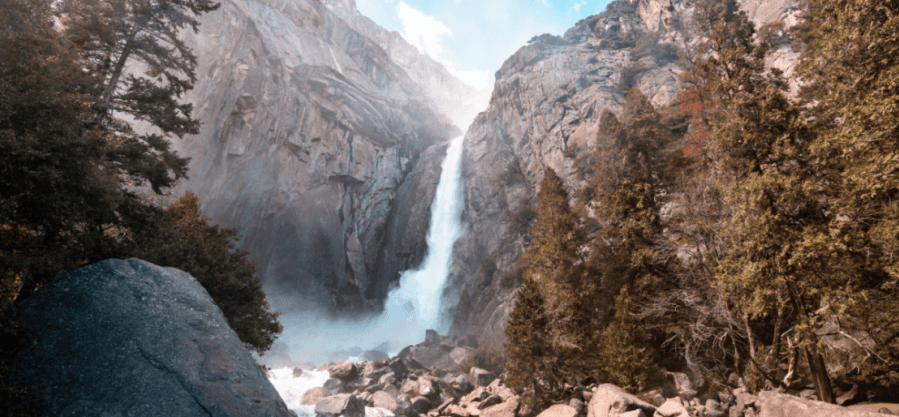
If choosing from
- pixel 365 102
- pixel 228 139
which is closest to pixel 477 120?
pixel 365 102

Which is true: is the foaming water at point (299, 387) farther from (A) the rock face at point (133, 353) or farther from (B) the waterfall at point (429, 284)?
(B) the waterfall at point (429, 284)

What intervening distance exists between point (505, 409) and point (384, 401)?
30.0 ft

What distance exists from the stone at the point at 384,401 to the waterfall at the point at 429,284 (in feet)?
72.6

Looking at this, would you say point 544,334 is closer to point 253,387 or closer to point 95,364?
point 253,387

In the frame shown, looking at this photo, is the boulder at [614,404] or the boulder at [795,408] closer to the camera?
the boulder at [795,408]

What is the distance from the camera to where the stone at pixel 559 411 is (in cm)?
1120

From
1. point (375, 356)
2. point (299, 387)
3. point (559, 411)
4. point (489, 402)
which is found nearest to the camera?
point (559, 411)

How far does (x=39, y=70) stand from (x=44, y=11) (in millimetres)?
3038

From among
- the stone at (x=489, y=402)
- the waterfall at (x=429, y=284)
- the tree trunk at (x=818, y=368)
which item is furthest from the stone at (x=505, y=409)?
the waterfall at (x=429, y=284)

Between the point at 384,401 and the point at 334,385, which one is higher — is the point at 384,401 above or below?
below

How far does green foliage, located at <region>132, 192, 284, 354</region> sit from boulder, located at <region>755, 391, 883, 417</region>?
17.2 m

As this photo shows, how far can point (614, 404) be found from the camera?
10.2 metres

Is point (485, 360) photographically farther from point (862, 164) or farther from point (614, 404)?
point (862, 164)

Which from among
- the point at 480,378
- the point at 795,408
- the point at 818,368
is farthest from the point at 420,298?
the point at 795,408
